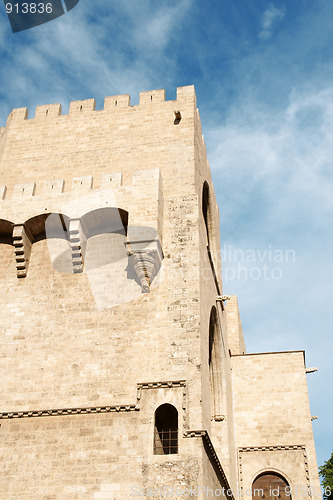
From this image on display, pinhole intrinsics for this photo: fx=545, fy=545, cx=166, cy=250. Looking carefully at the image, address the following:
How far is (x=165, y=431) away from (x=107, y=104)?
9847mm

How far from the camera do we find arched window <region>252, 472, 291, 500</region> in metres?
16.1

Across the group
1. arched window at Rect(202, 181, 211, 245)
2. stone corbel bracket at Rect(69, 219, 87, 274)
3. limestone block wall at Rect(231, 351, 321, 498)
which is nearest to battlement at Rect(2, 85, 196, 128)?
arched window at Rect(202, 181, 211, 245)

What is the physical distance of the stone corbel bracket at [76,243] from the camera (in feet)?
42.9

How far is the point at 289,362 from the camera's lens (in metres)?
18.1

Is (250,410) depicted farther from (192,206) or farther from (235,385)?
(192,206)

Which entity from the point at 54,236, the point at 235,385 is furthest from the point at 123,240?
the point at 235,385

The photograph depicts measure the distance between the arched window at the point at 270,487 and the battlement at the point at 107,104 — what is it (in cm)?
1148

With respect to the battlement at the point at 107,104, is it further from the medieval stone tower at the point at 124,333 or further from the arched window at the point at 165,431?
the arched window at the point at 165,431

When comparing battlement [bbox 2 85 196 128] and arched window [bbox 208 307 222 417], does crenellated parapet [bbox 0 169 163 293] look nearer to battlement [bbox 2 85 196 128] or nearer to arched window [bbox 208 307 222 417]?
battlement [bbox 2 85 196 128]

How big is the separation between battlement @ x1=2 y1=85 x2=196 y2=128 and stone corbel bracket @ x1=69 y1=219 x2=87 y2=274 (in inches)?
182

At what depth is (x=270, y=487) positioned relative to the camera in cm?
1641

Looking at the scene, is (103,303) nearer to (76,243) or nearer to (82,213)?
(76,243)

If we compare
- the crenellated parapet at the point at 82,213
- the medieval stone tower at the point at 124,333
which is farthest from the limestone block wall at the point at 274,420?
the crenellated parapet at the point at 82,213

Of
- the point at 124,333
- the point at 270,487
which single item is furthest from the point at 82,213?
the point at 270,487
